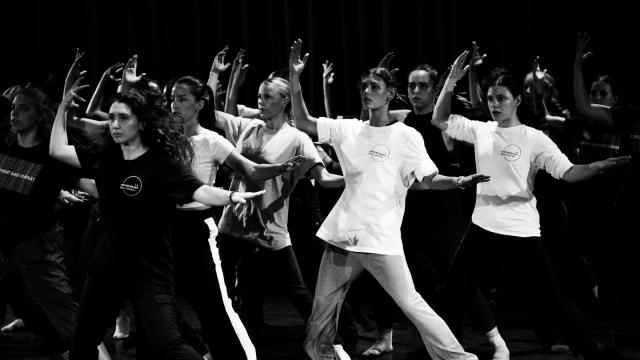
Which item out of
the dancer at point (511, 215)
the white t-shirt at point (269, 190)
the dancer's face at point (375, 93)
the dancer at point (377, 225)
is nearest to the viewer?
the dancer at point (377, 225)

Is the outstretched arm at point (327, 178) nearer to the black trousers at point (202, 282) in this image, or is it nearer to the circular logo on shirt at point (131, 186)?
the black trousers at point (202, 282)

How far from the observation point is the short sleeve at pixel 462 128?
4.69m

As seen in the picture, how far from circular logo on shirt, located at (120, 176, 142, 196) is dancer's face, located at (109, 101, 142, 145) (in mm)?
214

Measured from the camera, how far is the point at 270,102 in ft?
16.1

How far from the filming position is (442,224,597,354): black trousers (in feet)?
14.4

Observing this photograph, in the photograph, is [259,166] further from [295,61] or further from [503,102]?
[503,102]

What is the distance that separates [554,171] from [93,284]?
2287mm

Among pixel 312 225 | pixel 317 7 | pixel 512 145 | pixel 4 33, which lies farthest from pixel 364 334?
pixel 4 33

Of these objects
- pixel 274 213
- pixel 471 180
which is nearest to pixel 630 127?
pixel 471 180

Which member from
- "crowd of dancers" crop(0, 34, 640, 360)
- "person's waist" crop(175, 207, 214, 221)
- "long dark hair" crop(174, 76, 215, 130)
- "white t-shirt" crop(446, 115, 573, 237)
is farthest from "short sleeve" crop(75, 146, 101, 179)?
"white t-shirt" crop(446, 115, 573, 237)

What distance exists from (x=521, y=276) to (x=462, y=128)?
2.64 ft

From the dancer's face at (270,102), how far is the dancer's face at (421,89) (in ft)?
2.56

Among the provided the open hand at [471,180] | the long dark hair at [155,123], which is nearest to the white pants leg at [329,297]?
the open hand at [471,180]

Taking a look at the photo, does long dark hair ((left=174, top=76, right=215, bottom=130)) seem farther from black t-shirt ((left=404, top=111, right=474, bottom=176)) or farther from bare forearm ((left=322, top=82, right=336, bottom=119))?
black t-shirt ((left=404, top=111, right=474, bottom=176))
